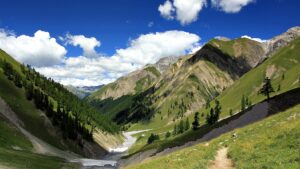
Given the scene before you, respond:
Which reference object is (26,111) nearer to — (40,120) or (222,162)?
(40,120)

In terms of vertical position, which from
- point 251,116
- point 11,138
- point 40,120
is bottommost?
point 11,138

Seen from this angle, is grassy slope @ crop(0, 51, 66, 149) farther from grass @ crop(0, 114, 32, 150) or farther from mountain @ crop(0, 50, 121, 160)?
grass @ crop(0, 114, 32, 150)

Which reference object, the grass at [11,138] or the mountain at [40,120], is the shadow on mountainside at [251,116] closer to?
the grass at [11,138]

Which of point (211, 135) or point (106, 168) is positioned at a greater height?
point (211, 135)

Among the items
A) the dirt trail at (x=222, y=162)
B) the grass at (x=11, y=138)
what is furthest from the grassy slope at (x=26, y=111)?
the dirt trail at (x=222, y=162)

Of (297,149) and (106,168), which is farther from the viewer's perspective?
(106,168)

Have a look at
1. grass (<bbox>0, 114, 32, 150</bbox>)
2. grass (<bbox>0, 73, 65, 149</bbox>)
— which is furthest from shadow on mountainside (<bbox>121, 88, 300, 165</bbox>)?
grass (<bbox>0, 73, 65, 149</bbox>)

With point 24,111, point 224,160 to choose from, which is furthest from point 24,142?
point 224,160

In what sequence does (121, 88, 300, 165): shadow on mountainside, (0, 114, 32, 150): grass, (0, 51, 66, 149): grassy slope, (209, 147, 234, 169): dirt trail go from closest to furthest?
1. (209, 147, 234, 169): dirt trail
2. (121, 88, 300, 165): shadow on mountainside
3. (0, 114, 32, 150): grass
4. (0, 51, 66, 149): grassy slope

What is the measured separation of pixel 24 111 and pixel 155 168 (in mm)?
112283

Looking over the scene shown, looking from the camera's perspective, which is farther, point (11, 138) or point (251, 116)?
point (11, 138)

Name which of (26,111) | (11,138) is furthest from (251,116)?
(26,111)

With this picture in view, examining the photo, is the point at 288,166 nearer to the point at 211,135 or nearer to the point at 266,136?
the point at 266,136

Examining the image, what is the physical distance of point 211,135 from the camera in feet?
265
